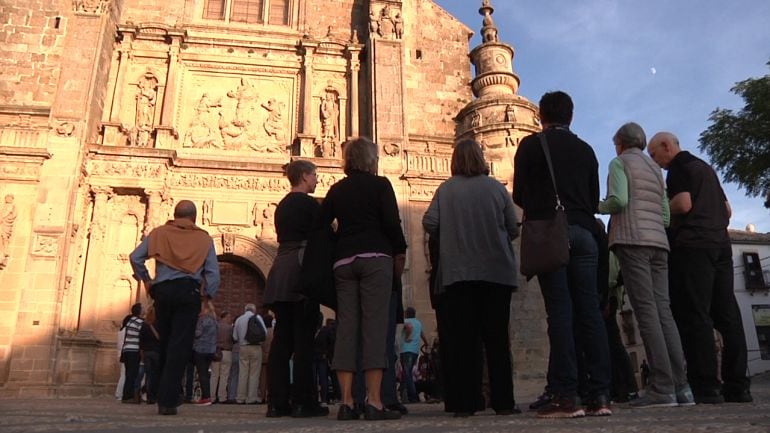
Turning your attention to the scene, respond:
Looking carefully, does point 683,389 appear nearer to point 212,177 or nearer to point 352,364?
point 352,364

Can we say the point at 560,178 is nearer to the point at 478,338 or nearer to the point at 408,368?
the point at 478,338

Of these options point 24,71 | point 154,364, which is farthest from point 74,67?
point 154,364

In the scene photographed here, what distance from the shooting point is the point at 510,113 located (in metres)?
14.6

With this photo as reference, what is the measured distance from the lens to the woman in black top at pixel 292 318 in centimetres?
438

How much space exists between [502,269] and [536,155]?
Result: 2.42 feet

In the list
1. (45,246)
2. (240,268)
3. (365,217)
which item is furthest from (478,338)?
(45,246)

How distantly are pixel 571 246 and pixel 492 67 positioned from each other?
1230 centimetres

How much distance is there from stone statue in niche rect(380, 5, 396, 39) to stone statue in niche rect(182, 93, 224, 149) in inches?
180

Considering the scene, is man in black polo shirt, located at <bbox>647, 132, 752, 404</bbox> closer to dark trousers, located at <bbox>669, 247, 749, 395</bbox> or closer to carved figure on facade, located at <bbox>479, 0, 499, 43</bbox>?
dark trousers, located at <bbox>669, 247, 749, 395</bbox>

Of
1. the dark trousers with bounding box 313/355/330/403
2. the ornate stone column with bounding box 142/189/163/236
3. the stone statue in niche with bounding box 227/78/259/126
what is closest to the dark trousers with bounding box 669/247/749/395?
the dark trousers with bounding box 313/355/330/403

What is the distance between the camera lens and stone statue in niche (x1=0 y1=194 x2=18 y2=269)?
1212 cm

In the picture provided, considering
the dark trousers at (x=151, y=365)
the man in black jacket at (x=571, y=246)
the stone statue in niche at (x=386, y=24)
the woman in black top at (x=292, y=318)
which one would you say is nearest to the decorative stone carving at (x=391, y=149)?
the stone statue in niche at (x=386, y=24)

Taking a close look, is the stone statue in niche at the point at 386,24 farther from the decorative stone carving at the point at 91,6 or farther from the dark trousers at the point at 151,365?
the dark trousers at the point at 151,365

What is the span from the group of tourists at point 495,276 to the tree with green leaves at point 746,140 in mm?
16026
